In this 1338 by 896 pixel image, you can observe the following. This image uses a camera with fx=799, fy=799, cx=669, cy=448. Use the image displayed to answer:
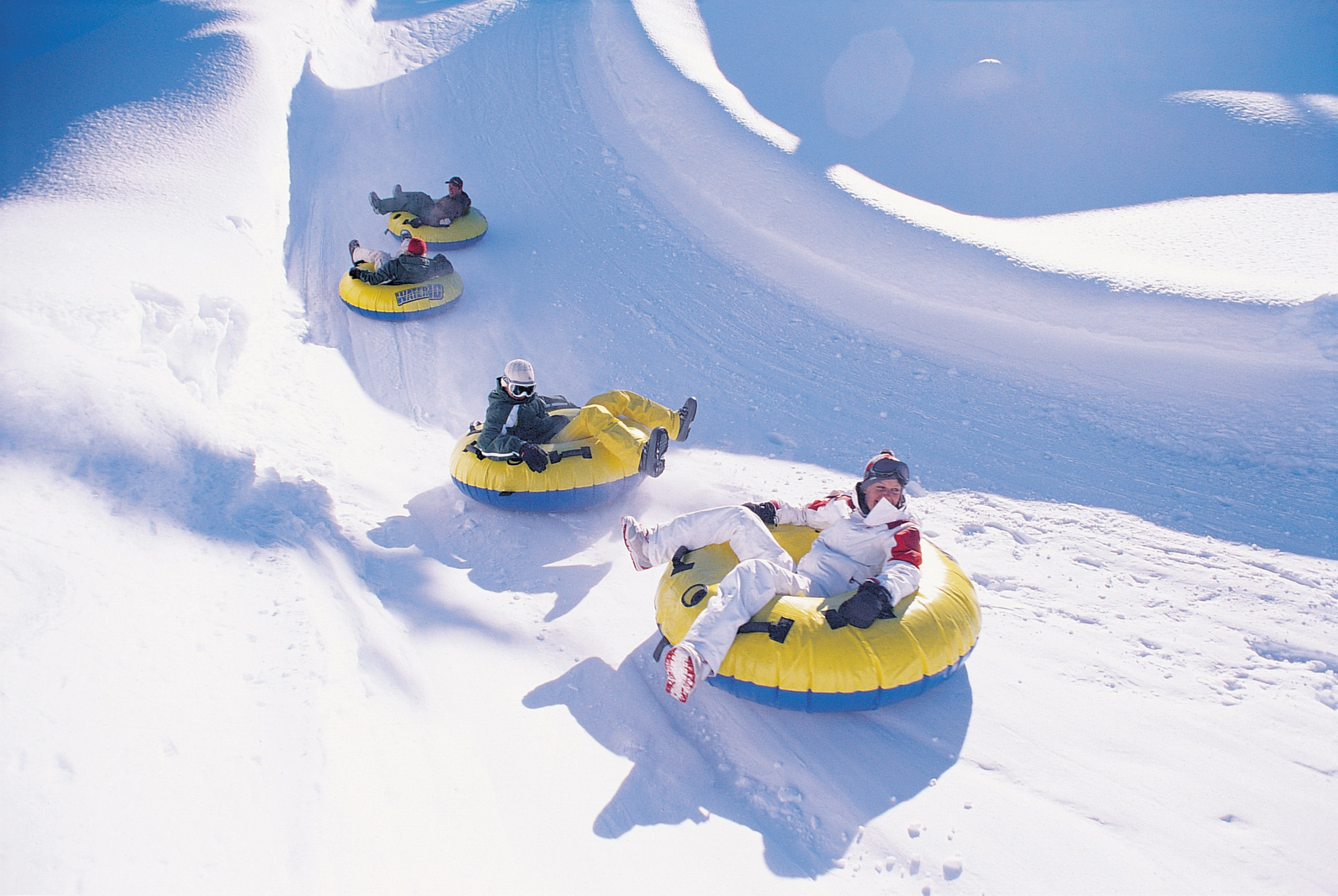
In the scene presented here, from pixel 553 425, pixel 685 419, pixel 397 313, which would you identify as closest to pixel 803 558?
pixel 685 419

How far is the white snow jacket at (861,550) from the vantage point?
397 cm

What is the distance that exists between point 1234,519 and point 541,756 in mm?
5072

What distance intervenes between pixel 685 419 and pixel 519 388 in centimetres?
128

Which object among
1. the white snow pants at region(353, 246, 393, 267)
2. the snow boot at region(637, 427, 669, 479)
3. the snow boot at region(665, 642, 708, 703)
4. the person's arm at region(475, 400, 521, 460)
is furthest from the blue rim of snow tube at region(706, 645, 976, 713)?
the white snow pants at region(353, 246, 393, 267)

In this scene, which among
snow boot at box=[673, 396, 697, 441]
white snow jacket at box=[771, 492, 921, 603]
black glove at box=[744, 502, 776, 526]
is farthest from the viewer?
snow boot at box=[673, 396, 697, 441]

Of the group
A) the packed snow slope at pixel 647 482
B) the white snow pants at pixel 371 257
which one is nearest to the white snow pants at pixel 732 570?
the packed snow slope at pixel 647 482

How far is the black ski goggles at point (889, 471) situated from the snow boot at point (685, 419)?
7.03 ft

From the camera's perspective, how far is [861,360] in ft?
25.6

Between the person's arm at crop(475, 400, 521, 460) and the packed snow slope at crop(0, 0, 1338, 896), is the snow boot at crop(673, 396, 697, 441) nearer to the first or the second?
the packed snow slope at crop(0, 0, 1338, 896)

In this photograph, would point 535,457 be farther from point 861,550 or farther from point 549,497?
point 861,550

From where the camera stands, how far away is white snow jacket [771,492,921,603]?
3969 millimetres

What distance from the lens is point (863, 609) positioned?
371 centimetres

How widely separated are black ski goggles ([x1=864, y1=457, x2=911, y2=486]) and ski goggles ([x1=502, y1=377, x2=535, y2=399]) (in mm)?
2573

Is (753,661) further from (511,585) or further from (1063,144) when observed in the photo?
(1063,144)
